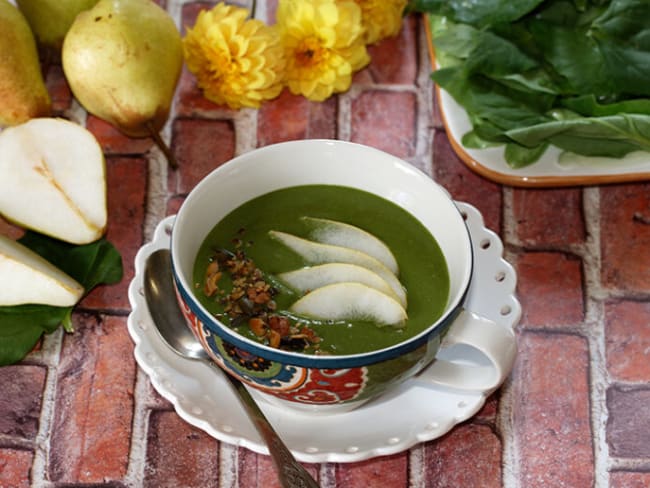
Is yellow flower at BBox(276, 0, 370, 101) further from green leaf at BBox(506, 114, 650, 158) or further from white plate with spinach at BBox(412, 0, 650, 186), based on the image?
green leaf at BBox(506, 114, 650, 158)

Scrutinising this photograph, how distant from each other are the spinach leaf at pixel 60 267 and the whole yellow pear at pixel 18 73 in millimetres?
191

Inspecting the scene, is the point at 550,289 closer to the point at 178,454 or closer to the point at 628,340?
the point at 628,340

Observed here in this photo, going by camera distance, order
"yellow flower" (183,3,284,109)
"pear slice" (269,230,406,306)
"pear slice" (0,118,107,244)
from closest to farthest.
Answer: "pear slice" (269,230,406,306), "pear slice" (0,118,107,244), "yellow flower" (183,3,284,109)

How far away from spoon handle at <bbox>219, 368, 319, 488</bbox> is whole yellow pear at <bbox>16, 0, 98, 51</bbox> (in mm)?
676

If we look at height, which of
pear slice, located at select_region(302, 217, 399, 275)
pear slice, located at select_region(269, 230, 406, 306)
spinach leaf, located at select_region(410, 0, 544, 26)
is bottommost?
pear slice, located at select_region(269, 230, 406, 306)

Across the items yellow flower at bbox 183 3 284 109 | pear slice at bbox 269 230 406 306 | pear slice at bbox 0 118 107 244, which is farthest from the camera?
yellow flower at bbox 183 3 284 109

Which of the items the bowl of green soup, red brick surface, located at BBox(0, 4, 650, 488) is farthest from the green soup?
red brick surface, located at BBox(0, 4, 650, 488)

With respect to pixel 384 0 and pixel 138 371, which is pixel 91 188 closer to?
pixel 138 371

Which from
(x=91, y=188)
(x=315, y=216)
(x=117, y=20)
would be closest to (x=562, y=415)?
(x=315, y=216)

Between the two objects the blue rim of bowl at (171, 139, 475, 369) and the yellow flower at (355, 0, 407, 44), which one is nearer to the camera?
the blue rim of bowl at (171, 139, 475, 369)

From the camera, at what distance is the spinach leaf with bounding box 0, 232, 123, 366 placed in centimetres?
96

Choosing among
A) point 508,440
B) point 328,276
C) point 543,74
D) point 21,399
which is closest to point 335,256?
point 328,276

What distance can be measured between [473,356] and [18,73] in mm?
682

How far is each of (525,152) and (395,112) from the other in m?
0.20
